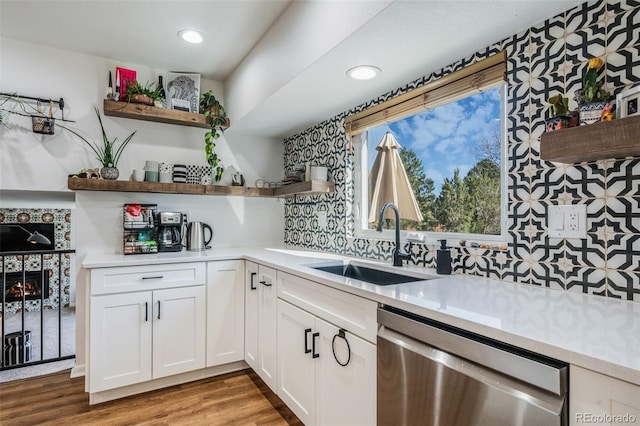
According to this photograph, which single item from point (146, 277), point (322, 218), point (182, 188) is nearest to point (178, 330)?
point (146, 277)

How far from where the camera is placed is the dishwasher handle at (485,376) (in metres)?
0.80

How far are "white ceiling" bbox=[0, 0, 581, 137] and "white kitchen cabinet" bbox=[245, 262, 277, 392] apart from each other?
1196 millimetres

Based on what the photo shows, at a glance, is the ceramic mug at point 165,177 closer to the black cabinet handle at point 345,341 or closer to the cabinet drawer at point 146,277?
the cabinet drawer at point 146,277

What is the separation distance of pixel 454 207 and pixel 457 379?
3.50 feet

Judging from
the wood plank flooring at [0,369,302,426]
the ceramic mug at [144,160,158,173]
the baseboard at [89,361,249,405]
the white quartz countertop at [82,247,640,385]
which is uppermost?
the ceramic mug at [144,160,158,173]

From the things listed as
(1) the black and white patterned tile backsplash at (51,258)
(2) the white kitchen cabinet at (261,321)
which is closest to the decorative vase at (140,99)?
(2) the white kitchen cabinet at (261,321)

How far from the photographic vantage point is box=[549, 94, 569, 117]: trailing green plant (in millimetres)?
1228

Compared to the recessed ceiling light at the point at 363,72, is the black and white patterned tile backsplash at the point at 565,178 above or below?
below

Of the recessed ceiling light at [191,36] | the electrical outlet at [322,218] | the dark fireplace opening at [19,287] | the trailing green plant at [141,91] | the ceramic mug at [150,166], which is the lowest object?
the dark fireplace opening at [19,287]

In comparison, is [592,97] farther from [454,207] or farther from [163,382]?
[163,382]

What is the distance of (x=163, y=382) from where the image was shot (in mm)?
2391

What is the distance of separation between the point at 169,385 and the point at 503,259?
2.32 m

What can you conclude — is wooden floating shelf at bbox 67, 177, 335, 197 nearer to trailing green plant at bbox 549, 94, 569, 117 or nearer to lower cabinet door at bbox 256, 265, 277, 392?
lower cabinet door at bbox 256, 265, 277, 392

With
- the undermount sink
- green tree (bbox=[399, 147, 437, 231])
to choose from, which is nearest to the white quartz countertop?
the undermount sink
